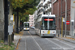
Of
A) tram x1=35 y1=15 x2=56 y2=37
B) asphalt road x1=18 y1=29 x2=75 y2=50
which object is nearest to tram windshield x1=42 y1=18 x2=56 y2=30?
tram x1=35 y1=15 x2=56 y2=37

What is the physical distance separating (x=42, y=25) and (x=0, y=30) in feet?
27.1

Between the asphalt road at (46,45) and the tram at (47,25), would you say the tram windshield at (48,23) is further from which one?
the asphalt road at (46,45)

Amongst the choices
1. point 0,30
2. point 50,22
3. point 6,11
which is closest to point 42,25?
point 50,22

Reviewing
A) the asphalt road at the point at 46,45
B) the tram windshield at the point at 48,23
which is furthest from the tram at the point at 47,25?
the asphalt road at the point at 46,45

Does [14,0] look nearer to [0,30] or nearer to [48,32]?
[48,32]

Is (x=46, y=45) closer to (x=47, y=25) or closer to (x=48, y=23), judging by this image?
(x=47, y=25)

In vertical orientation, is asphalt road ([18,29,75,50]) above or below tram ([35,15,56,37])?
below

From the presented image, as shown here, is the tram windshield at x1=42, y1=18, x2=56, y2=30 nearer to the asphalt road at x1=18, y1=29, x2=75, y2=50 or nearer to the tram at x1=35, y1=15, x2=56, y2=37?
the tram at x1=35, y1=15, x2=56, y2=37

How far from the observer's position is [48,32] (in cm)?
2684

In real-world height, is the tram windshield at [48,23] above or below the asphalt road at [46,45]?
above

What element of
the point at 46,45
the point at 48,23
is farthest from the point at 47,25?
the point at 46,45

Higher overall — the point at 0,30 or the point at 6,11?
the point at 6,11

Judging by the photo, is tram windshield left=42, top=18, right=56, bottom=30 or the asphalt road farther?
tram windshield left=42, top=18, right=56, bottom=30

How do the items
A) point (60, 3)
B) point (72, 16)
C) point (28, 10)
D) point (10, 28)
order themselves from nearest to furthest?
point (10, 28)
point (72, 16)
point (28, 10)
point (60, 3)
